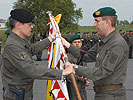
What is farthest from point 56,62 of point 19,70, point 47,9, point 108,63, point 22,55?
point 47,9

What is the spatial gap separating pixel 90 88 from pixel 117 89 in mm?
4842

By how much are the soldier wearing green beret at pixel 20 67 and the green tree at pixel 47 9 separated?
29.1 meters

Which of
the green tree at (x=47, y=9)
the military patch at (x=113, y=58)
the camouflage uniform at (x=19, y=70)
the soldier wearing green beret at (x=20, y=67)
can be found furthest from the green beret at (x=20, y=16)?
the green tree at (x=47, y=9)

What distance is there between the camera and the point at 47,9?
3412cm

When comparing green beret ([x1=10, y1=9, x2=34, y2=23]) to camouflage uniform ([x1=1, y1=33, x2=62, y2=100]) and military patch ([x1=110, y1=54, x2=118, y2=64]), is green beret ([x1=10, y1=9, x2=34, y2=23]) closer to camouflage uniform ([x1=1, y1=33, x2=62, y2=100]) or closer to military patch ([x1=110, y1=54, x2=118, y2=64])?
camouflage uniform ([x1=1, y1=33, x2=62, y2=100])

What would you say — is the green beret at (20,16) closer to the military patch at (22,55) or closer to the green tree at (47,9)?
the military patch at (22,55)

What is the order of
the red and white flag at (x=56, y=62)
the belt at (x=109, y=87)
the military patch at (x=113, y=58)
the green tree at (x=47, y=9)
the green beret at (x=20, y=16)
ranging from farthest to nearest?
the green tree at (x=47, y=9)
the red and white flag at (x=56, y=62)
the green beret at (x=20, y=16)
the belt at (x=109, y=87)
the military patch at (x=113, y=58)

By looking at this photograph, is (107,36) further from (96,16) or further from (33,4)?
(33,4)

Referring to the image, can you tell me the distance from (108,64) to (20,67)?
1088 mm

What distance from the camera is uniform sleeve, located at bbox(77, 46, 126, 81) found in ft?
9.31

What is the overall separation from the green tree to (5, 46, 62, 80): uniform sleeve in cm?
2935

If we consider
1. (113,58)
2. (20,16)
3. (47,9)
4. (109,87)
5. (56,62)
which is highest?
(47,9)

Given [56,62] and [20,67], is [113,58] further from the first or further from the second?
[56,62]

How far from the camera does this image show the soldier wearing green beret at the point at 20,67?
306 centimetres
